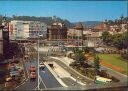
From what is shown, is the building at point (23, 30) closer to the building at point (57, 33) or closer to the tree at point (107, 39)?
the building at point (57, 33)

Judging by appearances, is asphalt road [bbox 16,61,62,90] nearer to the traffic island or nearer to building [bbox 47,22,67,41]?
the traffic island

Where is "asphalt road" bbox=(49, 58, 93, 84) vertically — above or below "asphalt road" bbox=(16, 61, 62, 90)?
above

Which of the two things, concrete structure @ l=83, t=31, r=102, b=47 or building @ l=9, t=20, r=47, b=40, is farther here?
concrete structure @ l=83, t=31, r=102, b=47

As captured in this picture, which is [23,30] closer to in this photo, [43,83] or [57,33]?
[57,33]

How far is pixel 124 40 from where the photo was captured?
41.7 feet

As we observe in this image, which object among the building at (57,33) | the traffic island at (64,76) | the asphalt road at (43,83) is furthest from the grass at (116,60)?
the building at (57,33)

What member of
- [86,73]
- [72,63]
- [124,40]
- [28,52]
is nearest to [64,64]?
[72,63]

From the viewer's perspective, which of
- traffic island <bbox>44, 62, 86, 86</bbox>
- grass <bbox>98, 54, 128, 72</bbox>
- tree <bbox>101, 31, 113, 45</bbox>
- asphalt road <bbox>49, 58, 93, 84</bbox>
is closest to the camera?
traffic island <bbox>44, 62, 86, 86</bbox>

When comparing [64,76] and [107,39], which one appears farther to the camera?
[107,39]

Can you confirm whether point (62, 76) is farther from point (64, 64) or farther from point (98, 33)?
point (98, 33)

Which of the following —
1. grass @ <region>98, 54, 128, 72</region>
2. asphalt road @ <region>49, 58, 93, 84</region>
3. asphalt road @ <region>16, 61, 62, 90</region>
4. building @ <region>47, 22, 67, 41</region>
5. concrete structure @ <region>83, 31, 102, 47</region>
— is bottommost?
asphalt road @ <region>16, 61, 62, 90</region>

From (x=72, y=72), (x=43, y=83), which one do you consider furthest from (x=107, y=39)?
(x=43, y=83)

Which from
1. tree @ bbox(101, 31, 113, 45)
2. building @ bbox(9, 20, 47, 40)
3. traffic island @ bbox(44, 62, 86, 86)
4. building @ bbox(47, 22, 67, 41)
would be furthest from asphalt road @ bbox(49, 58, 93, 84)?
tree @ bbox(101, 31, 113, 45)

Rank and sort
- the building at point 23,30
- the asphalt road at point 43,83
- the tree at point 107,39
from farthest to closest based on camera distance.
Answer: the tree at point 107,39
the building at point 23,30
the asphalt road at point 43,83
